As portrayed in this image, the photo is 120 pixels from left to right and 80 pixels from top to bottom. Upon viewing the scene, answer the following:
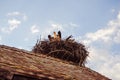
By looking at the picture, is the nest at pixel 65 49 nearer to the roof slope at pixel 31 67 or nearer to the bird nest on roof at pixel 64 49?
the bird nest on roof at pixel 64 49

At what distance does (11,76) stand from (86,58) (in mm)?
8380

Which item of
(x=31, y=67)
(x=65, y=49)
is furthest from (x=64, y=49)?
(x=31, y=67)

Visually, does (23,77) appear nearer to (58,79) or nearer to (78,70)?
(58,79)

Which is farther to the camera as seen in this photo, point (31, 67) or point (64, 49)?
point (64, 49)

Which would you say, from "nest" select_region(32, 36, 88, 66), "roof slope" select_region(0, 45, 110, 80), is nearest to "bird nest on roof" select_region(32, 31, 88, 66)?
"nest" select_region(32, 36, 88, 66)

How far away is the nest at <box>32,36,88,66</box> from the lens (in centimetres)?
1589

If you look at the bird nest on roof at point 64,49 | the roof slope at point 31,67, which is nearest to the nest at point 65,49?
the bird nest on roof at point 64,49

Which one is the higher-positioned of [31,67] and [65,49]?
[65,49]

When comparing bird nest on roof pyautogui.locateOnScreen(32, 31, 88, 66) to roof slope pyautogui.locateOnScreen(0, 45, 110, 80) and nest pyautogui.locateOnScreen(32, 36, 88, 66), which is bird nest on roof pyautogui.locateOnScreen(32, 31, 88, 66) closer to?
nest pyautogui.locateOnScreen(32, 36, 88, 66)

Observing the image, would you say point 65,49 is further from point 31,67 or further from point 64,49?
point 31,67

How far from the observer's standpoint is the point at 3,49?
12.2 meters

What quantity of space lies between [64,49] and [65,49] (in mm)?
60

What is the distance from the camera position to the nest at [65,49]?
1589cm

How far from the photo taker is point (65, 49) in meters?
16.0
